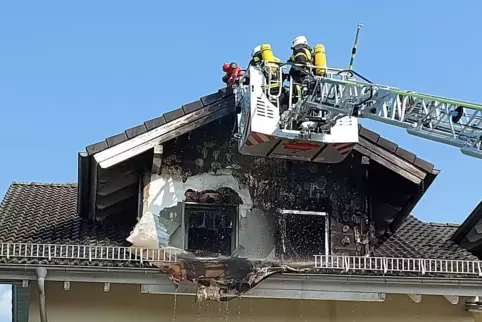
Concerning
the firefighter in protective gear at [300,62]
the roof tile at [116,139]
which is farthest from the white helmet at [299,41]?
the roof tile at [116,139]

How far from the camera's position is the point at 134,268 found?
36.1ft

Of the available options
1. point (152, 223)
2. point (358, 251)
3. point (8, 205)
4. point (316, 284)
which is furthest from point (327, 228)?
point (8, 205)

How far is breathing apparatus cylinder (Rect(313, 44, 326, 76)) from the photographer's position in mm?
11961

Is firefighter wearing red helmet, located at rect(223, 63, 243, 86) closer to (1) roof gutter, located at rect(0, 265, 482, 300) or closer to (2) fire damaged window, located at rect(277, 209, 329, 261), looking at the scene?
(2) fire damaged window, located at rect(277, 209, 329, 261)

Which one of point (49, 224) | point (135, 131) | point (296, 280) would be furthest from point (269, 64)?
point (49, 224)

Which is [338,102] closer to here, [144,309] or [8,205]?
[144,309]

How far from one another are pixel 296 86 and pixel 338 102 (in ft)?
3.21

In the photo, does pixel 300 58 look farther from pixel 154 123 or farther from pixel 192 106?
pixel 154 123

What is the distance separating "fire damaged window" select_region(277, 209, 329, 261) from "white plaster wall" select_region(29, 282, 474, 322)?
0.79m

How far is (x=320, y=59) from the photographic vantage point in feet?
40.2

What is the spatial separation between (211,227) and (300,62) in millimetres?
2749

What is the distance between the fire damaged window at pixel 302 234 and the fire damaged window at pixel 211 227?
0.72 meters

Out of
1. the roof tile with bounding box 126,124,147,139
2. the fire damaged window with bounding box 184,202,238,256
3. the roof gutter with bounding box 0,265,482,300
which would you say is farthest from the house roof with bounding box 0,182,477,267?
the roof tile with bounding box 126,124,147,139

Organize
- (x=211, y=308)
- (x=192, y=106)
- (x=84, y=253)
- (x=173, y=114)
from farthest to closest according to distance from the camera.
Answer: (x=192, y=106) → (x=173, y=114) → (x=211, y=308) → (x=84, y=253)
